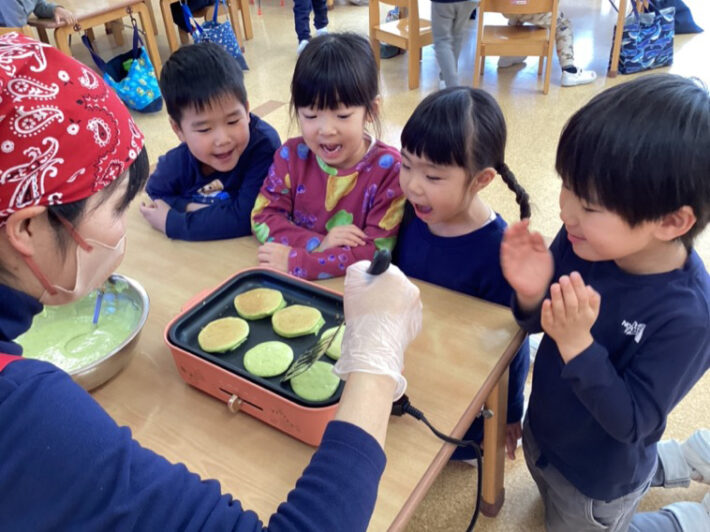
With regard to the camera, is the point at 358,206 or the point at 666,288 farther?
the point at 358,206

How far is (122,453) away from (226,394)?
306mm

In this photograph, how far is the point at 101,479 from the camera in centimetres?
54

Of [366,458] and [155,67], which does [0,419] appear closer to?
[366,458]

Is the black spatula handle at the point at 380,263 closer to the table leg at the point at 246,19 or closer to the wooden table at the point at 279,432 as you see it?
the wooden table at the point at 279,432

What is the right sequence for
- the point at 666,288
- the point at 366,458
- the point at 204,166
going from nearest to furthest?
the point at 366,458 → the point at 666,288 → the point at 204,166

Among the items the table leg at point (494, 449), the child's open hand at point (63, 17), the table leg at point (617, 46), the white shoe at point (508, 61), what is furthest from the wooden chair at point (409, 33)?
the table leg at point (494, 449)

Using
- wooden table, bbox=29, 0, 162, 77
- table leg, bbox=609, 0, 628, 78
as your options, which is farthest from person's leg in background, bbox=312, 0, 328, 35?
table leg, bbox=609, 0, 628, 78

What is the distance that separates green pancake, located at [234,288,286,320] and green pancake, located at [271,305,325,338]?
0.02 meters

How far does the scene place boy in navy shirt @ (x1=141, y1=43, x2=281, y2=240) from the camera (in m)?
1.31

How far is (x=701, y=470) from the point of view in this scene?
1.31m

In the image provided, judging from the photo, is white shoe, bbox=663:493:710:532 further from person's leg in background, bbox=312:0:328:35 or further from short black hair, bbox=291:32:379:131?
person's leg in background, bbox=312:0:328:35

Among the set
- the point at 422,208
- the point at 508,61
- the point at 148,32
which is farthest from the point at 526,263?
the point at 148,32

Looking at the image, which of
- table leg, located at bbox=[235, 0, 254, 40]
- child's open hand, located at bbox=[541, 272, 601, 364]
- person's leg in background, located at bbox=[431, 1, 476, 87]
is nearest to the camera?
child's open hand, located at bbox=[541, 272, 601, 364]

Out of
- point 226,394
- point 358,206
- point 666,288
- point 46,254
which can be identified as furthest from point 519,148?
point 46,254
